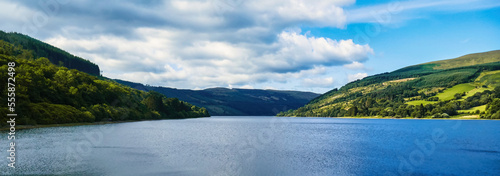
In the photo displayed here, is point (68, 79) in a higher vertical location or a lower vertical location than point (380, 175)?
higher

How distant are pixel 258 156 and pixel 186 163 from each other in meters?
13.3

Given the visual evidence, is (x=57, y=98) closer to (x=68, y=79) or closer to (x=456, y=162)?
(x=68, y=79)

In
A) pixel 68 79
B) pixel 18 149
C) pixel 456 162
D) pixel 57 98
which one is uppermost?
pixel 68 79

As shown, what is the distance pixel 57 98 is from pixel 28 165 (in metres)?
121

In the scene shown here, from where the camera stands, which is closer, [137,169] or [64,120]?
[137,169]

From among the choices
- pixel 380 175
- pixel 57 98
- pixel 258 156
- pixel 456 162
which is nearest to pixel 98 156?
pixel 258 156

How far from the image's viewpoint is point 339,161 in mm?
48875

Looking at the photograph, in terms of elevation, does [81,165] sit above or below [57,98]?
below

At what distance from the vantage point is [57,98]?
474 ft

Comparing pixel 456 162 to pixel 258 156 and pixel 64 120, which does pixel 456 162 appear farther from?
pixel 64 120

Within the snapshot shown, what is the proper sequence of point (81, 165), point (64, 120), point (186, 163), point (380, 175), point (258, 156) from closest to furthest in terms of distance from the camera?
1. point (380, 175)
2. point (81, 165)
3. point (186, 163)
4. point (258, 156)
5. point (64, 120)

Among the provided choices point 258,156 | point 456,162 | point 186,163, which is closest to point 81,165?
point 186,163

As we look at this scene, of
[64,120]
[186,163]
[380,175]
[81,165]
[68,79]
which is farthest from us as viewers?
[68,79]

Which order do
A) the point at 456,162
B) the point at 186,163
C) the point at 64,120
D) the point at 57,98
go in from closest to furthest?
1. the point at 186,163
2. the point at 456,162
3. the point at 64,120
4. the point at 57,98
